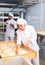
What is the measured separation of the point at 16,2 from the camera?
7684 mm

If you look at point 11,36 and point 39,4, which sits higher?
point 39,4

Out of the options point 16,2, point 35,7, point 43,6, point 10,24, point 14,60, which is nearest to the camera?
point 14,60

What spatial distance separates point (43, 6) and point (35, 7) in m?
0.60

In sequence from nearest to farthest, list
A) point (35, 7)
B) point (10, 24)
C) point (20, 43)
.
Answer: point (20, 43)
point (10, 24)
point (35, 7)

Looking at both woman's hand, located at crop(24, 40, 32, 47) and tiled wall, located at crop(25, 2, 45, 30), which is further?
tiled wall, located at crop(25, 2, 45, 30)

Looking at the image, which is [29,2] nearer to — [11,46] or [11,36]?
[11,36]

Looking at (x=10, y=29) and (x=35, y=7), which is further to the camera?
(x=35, y=7)

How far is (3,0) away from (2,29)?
4.79ft

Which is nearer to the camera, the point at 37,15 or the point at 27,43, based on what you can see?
the point at 27,43

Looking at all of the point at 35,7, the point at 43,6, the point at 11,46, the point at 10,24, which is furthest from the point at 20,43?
the point at 35,7

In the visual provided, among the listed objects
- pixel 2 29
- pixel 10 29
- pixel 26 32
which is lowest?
pixel 2 29

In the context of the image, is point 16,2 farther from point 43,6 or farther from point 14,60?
point 14,60

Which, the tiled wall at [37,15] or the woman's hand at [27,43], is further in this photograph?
the tiled wall at [37,15]

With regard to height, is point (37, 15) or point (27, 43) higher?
point (27, 43)
